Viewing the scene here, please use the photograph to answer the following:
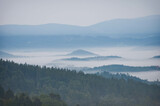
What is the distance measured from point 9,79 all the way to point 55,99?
936 cm

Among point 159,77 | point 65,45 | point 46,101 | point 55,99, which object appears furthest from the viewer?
point 65,45

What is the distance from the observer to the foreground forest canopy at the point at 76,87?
26.8 metres

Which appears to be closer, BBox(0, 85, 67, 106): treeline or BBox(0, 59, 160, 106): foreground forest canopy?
BBox(0, 85, 67, 106): treeline

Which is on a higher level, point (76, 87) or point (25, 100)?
point (76, 87)

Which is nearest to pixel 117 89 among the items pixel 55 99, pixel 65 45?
pixel 55 99

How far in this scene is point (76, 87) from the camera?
1223 inches

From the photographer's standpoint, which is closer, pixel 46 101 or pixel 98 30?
pixel 46 101

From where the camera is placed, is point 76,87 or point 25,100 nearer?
point 25,100

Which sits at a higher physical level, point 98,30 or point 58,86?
point 98,30

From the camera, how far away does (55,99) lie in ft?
69.5

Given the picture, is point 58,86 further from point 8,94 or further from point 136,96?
point 8,94

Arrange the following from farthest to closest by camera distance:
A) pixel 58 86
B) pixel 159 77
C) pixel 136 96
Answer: pixel 159 77 < pixel 58 86 < pixel 136 96

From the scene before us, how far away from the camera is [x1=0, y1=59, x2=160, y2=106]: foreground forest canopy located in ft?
88.0

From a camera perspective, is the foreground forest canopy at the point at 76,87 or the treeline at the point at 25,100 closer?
the treeline at the point at 25,100
